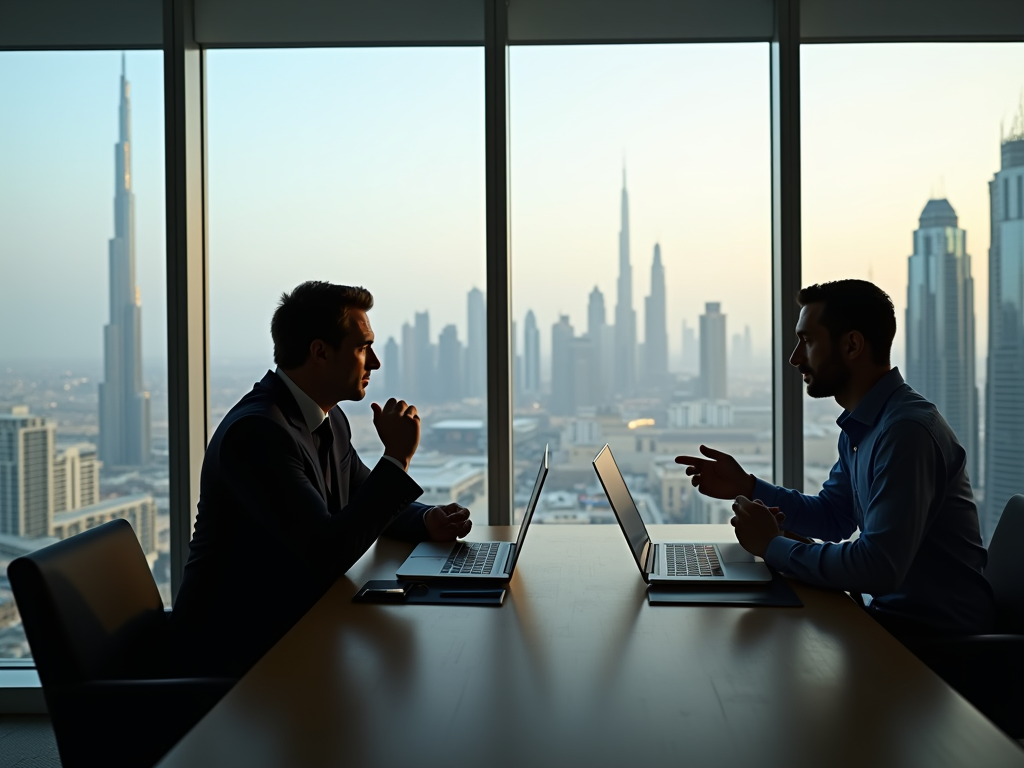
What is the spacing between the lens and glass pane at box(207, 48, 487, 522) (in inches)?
131

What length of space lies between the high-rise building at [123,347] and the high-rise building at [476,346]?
3.95ft

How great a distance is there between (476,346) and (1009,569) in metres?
1.86

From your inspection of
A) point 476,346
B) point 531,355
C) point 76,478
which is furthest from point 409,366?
point 76,478

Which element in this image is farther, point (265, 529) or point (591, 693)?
point (265, 529)

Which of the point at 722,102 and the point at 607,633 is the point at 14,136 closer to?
the point at 722,102

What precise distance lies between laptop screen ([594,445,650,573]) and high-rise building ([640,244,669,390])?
116cm

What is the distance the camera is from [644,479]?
330 cm

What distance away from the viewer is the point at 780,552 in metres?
1.91

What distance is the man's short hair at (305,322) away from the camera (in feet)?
7.56

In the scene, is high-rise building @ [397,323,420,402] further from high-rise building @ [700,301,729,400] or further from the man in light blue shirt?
the man in light blue shirt

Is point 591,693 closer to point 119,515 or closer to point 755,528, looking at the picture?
point 755,528

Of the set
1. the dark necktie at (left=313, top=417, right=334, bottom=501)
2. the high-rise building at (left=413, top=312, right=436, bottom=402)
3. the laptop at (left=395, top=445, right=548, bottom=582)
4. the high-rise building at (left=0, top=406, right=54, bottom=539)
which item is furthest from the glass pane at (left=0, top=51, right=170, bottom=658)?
the laptop at (left=395, top=445, right=548, bottom=582)

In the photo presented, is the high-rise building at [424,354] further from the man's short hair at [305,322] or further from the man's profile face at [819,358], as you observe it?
the man's profile face at [819,358]

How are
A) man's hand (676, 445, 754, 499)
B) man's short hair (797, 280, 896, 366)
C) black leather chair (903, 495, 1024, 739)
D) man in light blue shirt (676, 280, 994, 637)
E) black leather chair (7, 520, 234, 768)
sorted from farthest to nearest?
1. man's hand (676, 445, 754, 499)
2. man's short hair (797, 280, 896, 366)
3. man in light blue shirt (676, 280, 994, 637)
4. black leather chair (903, 495, 1024, 739)
5. black leather chair (7, 520, 234, 768)
